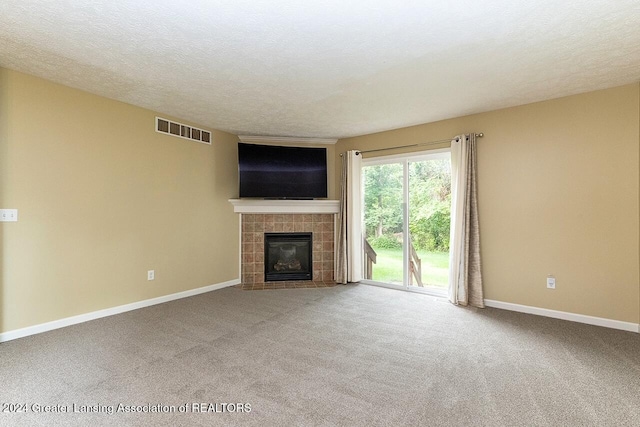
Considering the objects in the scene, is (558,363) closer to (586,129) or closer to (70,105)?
(586,129)

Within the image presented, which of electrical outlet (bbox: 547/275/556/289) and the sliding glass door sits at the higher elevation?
the sliding glass door

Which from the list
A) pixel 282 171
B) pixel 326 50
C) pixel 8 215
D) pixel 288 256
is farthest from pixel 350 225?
pixel 8 215

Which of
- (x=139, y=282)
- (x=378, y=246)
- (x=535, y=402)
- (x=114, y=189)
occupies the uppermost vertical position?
(x=114, y=189)

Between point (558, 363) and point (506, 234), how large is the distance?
1.67 meters

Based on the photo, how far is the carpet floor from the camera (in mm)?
1689

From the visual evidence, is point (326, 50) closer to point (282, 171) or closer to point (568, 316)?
point (282, 171)

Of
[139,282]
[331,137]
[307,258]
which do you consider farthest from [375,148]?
[139,282]

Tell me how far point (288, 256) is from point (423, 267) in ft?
7.40

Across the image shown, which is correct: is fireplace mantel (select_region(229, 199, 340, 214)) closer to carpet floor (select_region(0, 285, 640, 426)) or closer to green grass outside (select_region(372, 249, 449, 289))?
green grass outside (select_region(372, 249, 449, 289))

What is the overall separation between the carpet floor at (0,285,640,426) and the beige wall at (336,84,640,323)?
44cm

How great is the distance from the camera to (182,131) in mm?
4090

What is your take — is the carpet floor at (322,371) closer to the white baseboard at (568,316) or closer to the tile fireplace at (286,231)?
the white baseboard at (568,316)

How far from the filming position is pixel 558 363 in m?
2.26

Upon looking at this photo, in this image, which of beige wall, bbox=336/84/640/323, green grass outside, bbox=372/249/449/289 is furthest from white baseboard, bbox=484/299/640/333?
green grass outside, bbox=372/249/449/289
